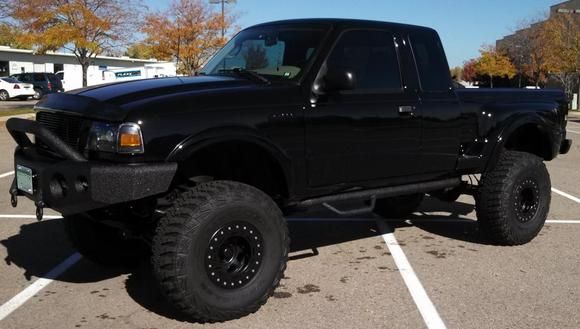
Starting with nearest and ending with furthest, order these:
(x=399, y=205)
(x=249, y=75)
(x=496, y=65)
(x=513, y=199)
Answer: (x=249, y=75) < (x=513, y=199) < (x=399, y=205) < (x=496, y=65)

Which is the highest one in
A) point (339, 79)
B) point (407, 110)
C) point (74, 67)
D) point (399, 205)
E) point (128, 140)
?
point (74, 67)

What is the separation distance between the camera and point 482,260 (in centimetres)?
541

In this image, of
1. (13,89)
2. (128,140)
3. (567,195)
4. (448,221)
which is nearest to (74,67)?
(13,89)

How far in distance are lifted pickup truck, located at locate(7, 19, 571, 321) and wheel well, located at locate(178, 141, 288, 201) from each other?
0.01 meters

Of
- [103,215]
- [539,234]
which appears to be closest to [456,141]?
[539,234]

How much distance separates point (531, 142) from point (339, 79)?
9.95 feet

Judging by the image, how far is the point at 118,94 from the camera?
154 inches

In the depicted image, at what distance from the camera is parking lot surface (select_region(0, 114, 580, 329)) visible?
13.2ft

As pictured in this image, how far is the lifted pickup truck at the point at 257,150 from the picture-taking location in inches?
145

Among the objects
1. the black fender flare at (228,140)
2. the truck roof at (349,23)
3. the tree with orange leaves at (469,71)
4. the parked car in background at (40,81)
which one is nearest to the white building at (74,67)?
the parked car in background at (40,81)

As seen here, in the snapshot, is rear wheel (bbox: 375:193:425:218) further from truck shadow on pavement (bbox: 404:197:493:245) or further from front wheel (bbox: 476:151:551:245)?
front wheel (bbox: 476:151:551:245)

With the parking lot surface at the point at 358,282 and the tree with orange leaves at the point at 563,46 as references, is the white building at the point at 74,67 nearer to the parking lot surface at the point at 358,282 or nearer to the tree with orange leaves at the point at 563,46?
the parking lot surface at the point at 358,282

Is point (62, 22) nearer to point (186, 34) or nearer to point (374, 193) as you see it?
point (186, 34)

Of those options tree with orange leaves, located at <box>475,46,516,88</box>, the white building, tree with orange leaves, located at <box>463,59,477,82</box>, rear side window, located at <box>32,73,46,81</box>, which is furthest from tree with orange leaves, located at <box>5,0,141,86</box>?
tree with orange leaves, located at <box>463,59,477,82</box>
